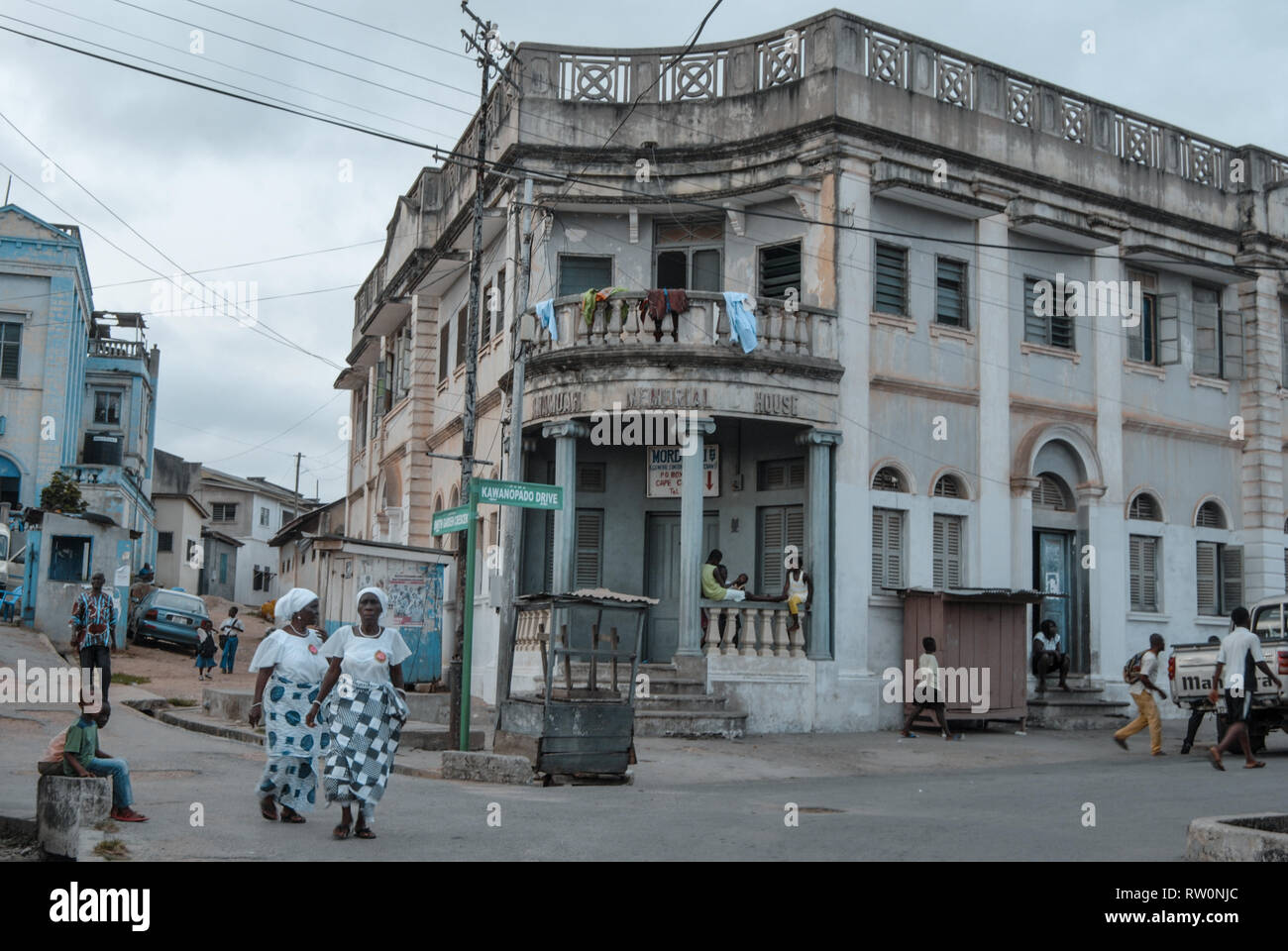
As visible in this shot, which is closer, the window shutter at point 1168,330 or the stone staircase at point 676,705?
the stone staircase at point 676,705

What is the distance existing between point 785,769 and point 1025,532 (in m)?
8.00

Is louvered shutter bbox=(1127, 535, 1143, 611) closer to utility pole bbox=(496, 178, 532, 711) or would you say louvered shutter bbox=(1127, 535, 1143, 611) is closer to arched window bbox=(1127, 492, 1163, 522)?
arched window bbox=(1127, 492, 1163, 522)

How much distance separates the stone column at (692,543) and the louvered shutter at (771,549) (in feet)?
7.31

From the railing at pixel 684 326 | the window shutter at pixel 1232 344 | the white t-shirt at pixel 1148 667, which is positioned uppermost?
the window shutter at pixel 1232 344

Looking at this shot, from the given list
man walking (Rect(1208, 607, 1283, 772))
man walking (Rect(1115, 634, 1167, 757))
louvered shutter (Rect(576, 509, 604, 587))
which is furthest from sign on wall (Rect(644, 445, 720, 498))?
man walking (Rect(1208, 607, 1283, 772))

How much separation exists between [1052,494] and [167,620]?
21.2m

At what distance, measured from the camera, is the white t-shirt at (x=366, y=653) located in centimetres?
914

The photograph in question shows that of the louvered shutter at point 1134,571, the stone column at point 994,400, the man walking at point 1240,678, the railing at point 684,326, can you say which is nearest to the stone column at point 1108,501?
the louvered shutter at point 1134,571

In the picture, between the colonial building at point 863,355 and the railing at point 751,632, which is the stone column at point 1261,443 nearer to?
the colonial building at point 863,355

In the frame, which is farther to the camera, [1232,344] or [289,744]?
[1232,344]

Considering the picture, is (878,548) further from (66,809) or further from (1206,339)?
(66,809)

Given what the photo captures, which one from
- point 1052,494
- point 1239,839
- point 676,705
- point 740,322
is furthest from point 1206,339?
point 1239,839

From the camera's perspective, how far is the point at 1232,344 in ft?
83.8

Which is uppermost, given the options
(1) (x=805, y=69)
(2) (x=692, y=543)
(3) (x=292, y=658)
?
(1) (x=805, y=69)
